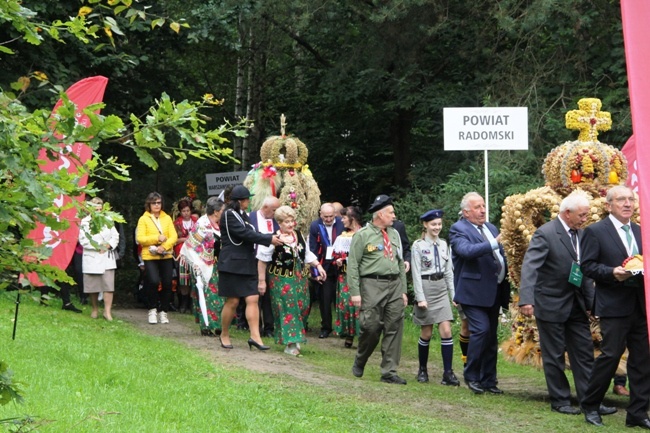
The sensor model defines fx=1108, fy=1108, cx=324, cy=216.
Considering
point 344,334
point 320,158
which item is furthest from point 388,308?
point 320,158

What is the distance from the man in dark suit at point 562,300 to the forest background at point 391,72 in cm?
707

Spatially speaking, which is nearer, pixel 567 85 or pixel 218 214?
pixel 218 214

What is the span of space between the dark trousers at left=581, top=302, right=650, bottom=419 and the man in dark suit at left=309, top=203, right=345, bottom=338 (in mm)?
7415

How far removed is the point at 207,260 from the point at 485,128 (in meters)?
4.38

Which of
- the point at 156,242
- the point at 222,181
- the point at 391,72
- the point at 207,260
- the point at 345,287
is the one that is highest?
the point at 391,72

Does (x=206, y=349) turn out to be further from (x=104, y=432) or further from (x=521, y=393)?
(x=104, y=432)

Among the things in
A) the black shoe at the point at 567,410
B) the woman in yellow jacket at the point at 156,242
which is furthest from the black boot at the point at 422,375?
the woman in yellow jacket at the point at 156,242

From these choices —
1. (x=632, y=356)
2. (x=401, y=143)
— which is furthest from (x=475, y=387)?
(x=401, y=143)

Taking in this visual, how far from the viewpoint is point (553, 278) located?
32.7 ft

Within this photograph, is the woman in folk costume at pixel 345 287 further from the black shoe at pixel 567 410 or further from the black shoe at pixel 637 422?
the black shoe at pixel 637 422

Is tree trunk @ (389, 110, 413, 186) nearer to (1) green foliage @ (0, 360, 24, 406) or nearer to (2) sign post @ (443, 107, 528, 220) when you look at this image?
(2) sign post @ (443, 107, 528, 220)

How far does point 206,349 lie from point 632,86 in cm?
865

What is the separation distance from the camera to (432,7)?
20609 mm

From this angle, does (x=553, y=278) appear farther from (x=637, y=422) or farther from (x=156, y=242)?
(x=156, y=242)
